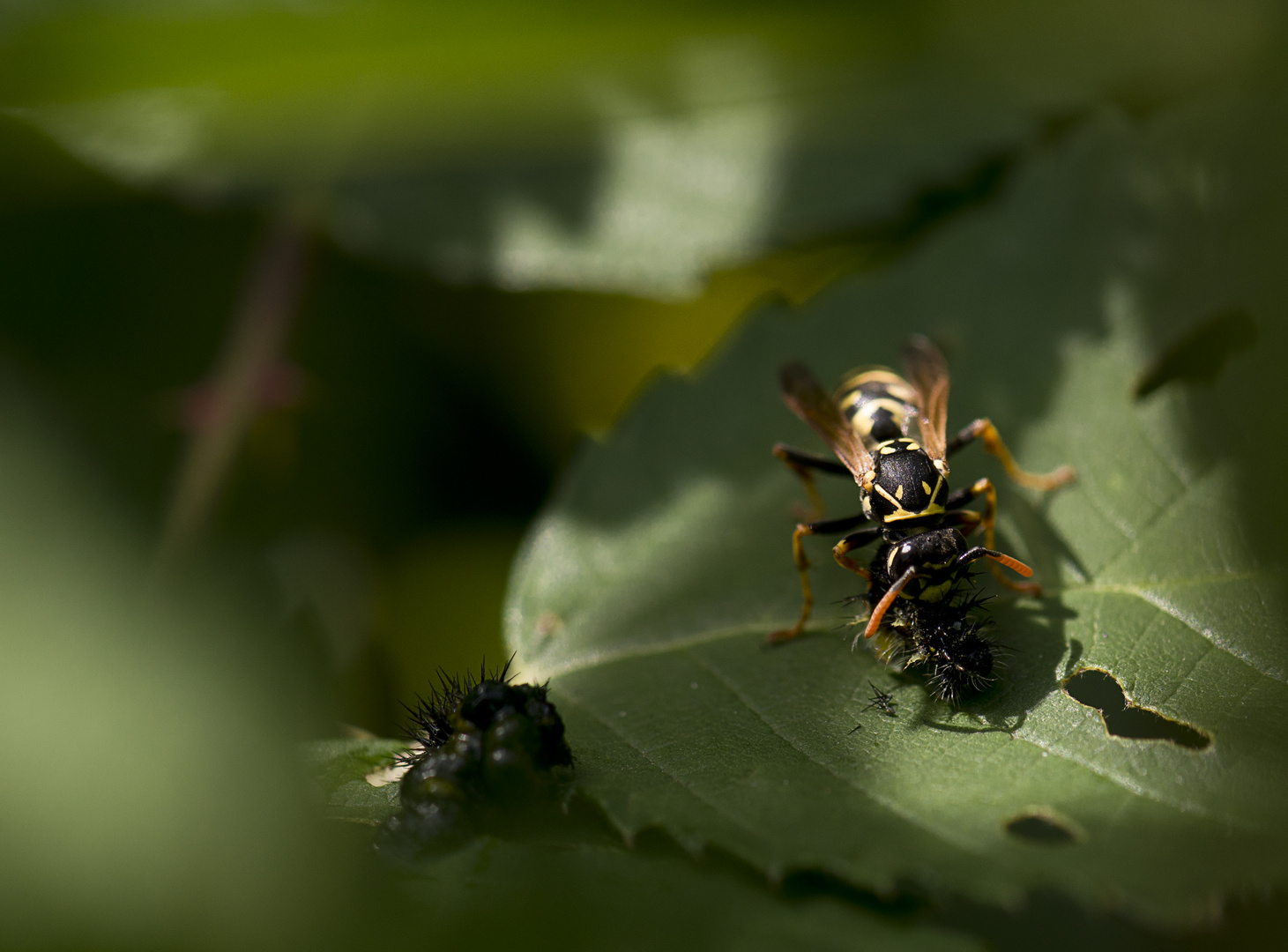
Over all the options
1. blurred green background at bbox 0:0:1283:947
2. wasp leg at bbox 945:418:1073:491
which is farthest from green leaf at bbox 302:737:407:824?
wasp leg at bbox 945:418:1073:491

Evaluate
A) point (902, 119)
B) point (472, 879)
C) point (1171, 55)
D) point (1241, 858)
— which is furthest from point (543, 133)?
point (1241, 858)

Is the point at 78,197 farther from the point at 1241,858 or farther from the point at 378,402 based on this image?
the point at 1241,858

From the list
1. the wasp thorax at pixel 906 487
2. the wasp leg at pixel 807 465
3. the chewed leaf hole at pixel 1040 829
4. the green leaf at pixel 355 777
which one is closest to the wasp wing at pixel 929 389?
the wasp thorax at pixel 906 487

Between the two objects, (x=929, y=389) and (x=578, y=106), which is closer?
(x=929, y=389)

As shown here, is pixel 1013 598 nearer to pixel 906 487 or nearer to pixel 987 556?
pixel 987 556

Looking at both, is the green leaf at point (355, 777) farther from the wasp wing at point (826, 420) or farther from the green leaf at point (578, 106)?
the green leaf at point (578, 106)

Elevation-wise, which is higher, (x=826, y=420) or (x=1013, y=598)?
(x=826, y=420)

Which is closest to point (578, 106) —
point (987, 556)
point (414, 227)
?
point (414, 227)
